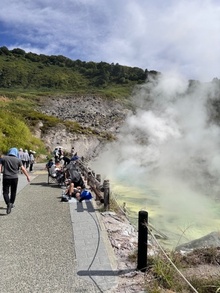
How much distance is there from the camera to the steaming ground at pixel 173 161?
16438 mm

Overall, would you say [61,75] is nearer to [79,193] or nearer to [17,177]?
[79,193]

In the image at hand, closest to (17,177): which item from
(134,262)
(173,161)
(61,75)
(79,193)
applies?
(79,193)

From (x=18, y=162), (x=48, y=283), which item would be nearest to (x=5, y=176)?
(x=18, y=162)

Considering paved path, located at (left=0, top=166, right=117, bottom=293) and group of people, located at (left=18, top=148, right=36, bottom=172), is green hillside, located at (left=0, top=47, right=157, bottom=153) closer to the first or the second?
group of people, located at (left=18, top=148, right=36, bottom=172)

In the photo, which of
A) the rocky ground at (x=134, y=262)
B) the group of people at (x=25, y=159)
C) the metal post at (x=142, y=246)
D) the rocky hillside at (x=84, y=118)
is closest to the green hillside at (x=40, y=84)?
the rocky hillside at (x=84, y=118)

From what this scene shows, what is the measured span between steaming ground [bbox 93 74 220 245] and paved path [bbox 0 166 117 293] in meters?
2.45

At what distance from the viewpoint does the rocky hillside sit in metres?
40.7

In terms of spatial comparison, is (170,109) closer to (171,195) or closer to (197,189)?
→ (197,189)

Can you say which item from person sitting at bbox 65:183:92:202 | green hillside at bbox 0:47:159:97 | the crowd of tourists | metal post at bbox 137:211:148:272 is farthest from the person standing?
green hillside at bbox 0:47:159:97

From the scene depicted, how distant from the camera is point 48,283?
16.8 ft

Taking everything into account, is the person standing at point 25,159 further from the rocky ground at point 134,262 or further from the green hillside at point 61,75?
the green hillside at point 61,75

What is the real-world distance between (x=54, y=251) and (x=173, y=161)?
26.8m

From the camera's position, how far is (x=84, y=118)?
58.8 metres

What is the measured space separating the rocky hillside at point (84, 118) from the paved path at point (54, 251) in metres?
29.2
